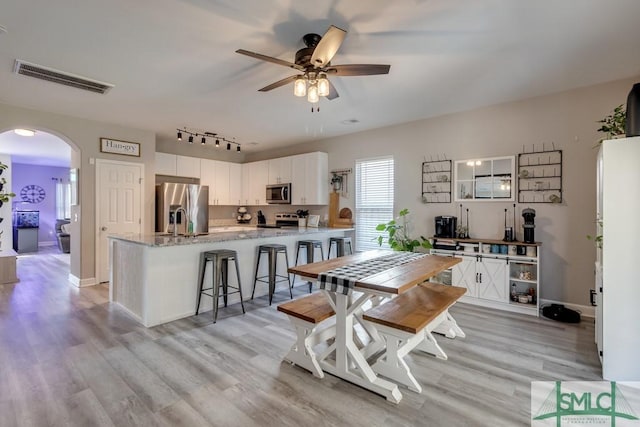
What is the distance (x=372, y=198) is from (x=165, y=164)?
4076 millimetres

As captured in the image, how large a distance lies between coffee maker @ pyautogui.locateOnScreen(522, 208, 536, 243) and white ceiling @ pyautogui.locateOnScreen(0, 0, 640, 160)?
1.45 meters

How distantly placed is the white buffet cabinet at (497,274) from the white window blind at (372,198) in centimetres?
143

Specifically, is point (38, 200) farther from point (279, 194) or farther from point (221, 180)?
point (279, 194)

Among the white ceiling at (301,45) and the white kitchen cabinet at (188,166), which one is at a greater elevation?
the white ceiling at (301,45)

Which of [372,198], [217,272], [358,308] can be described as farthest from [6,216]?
[358,308]

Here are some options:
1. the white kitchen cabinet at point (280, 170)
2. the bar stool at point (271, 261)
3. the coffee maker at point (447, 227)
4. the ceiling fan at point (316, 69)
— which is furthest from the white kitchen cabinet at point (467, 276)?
the white kitchen cabinet at point (280, 170)

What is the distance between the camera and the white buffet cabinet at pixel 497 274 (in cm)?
362

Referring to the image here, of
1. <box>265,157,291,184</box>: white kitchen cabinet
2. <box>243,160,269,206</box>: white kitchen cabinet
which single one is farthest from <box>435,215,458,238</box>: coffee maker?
<box>243,160,269,206</box>: white kitchen cabinet

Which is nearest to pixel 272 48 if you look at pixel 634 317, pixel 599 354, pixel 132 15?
pixel 132 15

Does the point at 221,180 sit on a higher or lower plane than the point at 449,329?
higher

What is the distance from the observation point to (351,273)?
7.34ft

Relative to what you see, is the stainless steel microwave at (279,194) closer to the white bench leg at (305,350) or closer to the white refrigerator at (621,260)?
the white bench leg at (305,350)

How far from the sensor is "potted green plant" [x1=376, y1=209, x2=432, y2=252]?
4441 mm

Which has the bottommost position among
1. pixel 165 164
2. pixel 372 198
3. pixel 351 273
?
pixel 351 273
